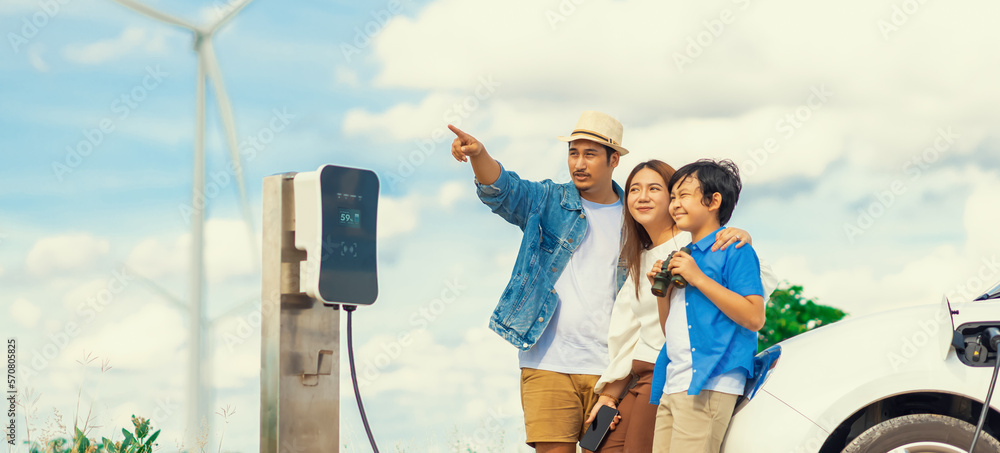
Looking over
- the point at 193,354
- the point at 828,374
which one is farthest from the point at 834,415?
the point at 193,354

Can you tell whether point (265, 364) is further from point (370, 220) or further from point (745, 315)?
point (745, 315)

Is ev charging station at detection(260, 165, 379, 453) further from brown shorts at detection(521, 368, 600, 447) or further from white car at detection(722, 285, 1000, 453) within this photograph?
white car at detection(722, 285, 1000, 453)

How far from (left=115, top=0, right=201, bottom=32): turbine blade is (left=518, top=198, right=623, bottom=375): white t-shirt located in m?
7.31

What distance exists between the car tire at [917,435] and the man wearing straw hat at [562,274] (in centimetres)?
104

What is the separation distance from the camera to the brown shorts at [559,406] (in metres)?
3.71

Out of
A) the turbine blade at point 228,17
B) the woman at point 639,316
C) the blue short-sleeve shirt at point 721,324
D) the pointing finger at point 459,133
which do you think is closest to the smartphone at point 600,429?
the woman at point 639,316

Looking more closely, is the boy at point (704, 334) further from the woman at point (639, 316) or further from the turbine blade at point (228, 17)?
the turbine blade at point (228, 17)

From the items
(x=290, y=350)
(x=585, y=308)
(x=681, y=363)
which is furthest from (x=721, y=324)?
(x=290, y=350)

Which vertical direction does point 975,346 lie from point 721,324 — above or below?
below

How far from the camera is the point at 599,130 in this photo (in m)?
3.89

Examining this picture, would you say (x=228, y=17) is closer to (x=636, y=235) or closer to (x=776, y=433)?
(x=636, y=235)

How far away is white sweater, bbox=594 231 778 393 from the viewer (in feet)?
11.4

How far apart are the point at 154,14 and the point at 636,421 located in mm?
→ 8306

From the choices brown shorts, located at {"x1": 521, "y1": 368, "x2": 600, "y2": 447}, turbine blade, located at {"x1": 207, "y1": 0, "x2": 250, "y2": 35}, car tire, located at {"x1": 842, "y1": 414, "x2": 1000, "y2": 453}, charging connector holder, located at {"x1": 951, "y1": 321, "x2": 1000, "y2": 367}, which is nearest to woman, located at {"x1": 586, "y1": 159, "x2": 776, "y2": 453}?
brown shorts, located at {"x1": 521, "y1": 368, "x2": 600, "y2": 447}
